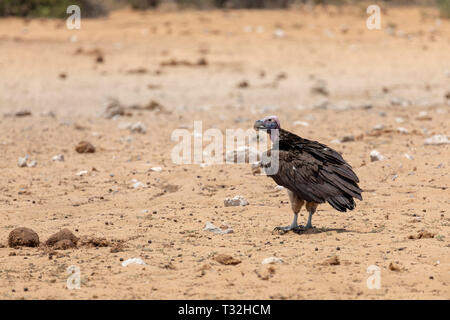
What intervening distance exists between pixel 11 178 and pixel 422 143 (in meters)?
4.93

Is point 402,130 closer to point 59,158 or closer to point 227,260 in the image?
point 59,158

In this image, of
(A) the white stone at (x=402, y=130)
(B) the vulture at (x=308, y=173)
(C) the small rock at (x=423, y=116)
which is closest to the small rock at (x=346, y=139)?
(A) the white stone at (x=402, y=130)

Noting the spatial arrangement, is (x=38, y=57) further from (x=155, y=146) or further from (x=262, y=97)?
(x=155, y=146)

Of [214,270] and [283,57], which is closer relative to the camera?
[214,270]

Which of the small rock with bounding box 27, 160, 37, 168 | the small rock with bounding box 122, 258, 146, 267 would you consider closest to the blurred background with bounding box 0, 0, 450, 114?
the small rock with bounding box 27, 160, 37, 168

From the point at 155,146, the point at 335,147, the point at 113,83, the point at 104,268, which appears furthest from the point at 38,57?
the point at 104,268

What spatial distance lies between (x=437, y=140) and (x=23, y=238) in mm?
5517

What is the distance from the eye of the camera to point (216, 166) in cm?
960

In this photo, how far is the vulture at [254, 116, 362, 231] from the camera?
693cm

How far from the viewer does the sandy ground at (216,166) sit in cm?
606

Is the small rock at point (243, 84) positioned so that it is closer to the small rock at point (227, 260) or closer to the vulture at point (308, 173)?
the vulture at point (308, 173)

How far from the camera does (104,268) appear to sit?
6246mm

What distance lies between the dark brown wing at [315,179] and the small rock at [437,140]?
3.46 m

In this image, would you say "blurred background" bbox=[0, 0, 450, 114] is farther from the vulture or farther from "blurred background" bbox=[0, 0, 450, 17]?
the vulture
